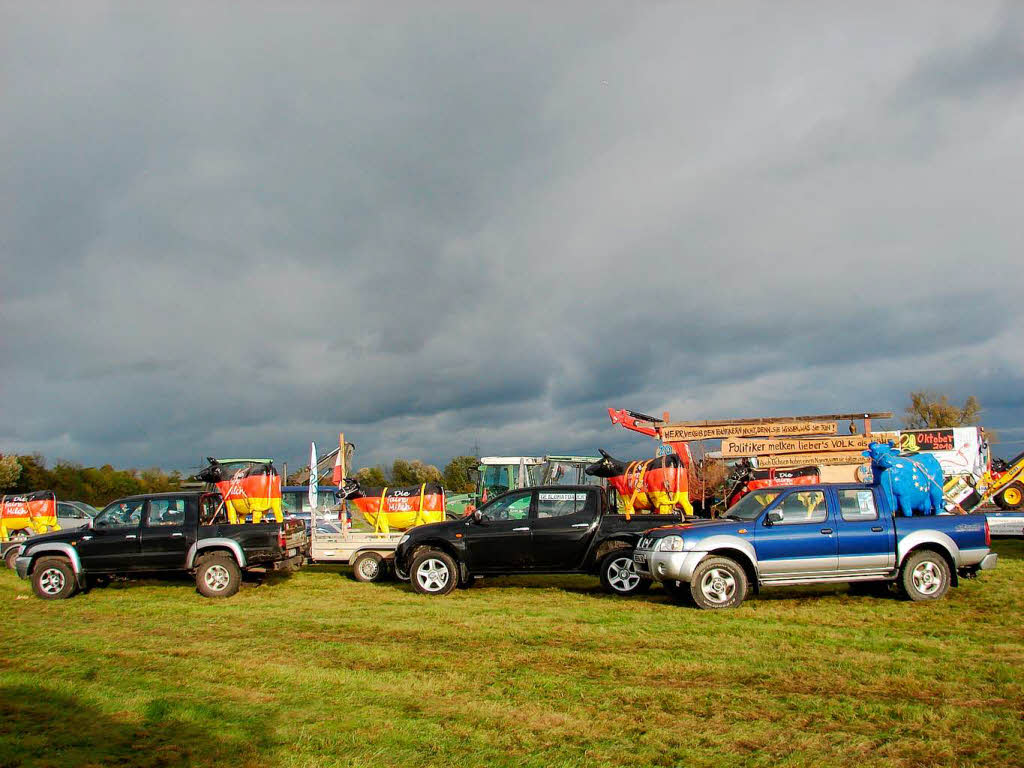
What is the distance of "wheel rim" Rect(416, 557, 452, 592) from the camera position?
11609 millimetres

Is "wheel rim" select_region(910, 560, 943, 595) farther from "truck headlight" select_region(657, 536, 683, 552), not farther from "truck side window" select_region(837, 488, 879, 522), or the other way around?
"truck headlight" select_region(657, 536, 683, 552)

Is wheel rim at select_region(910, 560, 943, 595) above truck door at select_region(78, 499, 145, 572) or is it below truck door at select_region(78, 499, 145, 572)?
below

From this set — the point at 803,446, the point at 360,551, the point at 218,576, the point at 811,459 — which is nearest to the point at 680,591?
the point at 803,446

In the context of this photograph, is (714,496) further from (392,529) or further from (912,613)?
(912,613)

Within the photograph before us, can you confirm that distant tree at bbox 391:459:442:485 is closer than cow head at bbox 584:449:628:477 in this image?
No

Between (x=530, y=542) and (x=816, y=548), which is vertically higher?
(x=530, y=542)

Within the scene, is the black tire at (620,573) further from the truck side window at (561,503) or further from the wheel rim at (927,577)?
the wheel rim at (927,577)

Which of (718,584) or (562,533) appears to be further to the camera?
(562,533)

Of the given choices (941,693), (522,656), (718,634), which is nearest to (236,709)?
(522,656)

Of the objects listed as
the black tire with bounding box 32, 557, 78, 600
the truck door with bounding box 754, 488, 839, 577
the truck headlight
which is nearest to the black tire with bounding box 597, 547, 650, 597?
the truck headlight

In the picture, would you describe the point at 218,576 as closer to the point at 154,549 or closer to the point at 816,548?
the point at 154,549

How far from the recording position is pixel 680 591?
10117 millimetres

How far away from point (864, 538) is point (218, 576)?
33.6ft

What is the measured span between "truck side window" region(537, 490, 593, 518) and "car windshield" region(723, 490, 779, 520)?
2266mm
